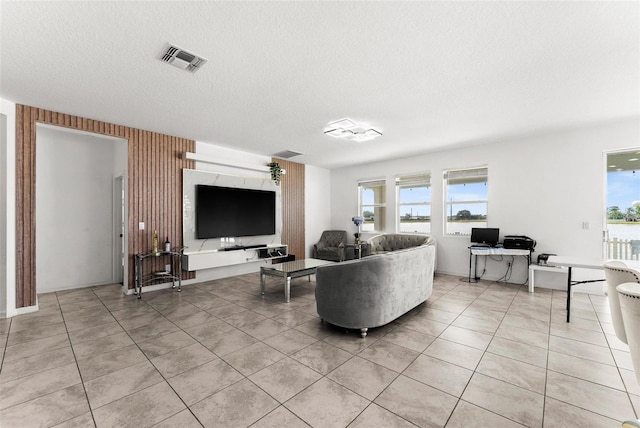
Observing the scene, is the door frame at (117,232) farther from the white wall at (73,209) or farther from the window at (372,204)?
the window at (372,204)

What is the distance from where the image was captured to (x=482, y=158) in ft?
18.0

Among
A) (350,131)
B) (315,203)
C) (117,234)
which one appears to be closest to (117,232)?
(117,234)

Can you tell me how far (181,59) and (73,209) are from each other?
13.5 ft

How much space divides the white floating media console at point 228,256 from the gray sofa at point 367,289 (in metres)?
2.81

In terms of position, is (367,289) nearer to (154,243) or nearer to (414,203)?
(154,243)

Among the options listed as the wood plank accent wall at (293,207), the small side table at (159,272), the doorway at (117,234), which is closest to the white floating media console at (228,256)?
the small side table at (159,272)

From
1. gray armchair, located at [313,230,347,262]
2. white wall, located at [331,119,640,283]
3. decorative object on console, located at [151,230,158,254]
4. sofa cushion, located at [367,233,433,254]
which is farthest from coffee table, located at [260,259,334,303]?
white wall, located at [331,119,640,283]

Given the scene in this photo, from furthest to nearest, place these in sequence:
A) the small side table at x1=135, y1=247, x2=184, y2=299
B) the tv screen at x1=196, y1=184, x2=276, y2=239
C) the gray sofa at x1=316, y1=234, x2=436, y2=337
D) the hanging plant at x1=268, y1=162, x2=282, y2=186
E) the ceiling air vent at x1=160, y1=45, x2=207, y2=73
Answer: the hanging plant at x1=268, y1=162, x2=282, y2=186 → the tv screen at x1=196, y1=184, x2=276, y2=239 → the small side table at x1=135, y1=247, x2=184, y2=299 → the gray sofa at x1=316, y1=234, x2=436, y2=337 → the ceiling air vent at x1=160, y1=45, x2=207, y2=73

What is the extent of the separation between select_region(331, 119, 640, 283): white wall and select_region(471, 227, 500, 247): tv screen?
30 centimetres

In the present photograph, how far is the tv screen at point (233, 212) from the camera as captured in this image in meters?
5.19

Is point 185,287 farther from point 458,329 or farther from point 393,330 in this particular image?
point 458,329

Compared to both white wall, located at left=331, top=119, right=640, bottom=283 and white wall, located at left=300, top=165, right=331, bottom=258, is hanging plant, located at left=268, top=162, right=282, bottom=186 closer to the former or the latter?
white wall, located at left=300, top=165, right=331, bottom=258

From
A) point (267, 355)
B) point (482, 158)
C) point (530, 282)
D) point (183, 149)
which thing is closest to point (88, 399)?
point (267, 355)

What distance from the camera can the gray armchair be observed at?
6882 mm
